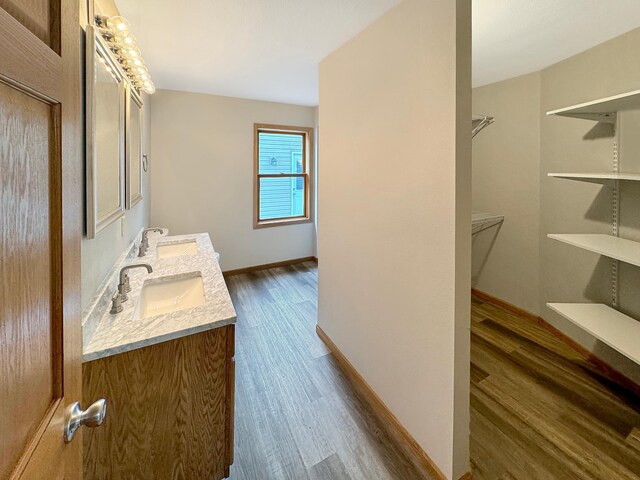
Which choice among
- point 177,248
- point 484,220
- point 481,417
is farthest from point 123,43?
point 484,220

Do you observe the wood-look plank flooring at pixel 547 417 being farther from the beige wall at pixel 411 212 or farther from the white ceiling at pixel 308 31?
the white ceiling at pixel 308 31

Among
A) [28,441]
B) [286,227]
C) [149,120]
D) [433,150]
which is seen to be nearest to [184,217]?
[149,120]

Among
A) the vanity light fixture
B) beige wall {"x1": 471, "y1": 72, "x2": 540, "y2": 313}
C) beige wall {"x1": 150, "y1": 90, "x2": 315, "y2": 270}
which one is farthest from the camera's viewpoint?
beige wall {"x1": 150, "y1": 90, "x2": 315, "y2": 270}

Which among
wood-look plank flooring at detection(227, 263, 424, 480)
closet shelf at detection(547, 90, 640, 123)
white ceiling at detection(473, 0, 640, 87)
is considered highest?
white ceiling at detection(473, 0, 640, 87)

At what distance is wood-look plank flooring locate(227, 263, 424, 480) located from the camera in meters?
1.42

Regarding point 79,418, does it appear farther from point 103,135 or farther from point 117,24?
point 117,24

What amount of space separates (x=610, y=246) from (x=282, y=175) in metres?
3.72

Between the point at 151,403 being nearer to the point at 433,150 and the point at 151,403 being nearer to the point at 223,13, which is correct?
the point at 433,150

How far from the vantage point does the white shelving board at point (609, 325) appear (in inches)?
62.5

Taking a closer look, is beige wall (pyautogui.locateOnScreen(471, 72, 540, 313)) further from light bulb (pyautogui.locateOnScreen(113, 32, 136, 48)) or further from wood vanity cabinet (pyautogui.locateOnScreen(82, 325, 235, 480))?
light bulb (pyautogui.locateOnScreen(113, 32, 136, 48))

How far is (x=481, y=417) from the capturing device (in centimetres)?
172

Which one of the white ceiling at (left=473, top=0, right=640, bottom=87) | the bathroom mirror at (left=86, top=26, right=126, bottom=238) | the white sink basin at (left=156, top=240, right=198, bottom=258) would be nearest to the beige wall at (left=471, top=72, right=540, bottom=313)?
the white ceiling at (left=473, top=0, right=640, bottom=87)

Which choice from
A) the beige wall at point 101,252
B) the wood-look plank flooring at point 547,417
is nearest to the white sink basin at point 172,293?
Result: the beige wall at point 101,252

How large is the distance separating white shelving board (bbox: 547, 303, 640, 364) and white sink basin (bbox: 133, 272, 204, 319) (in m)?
2.28
